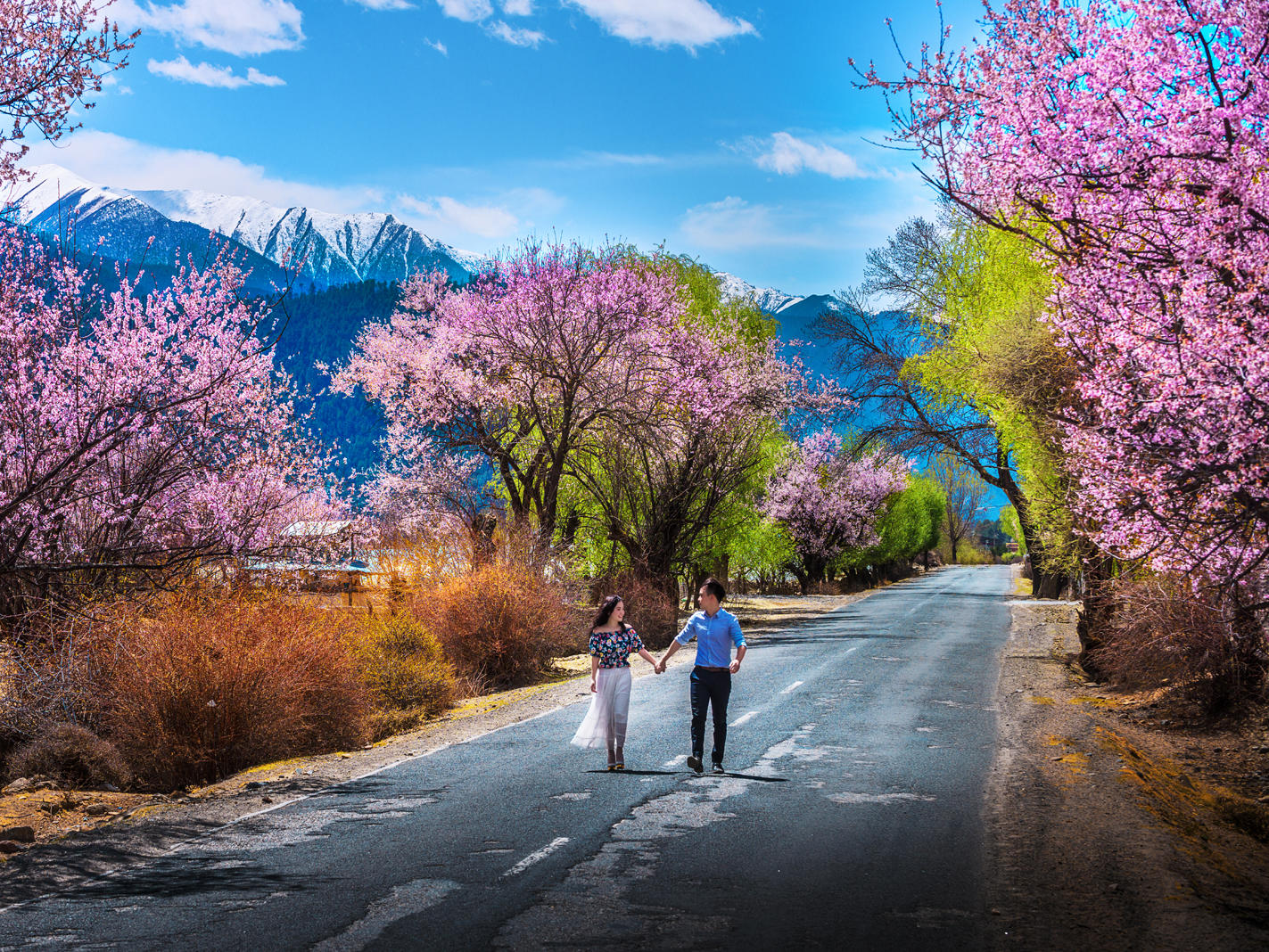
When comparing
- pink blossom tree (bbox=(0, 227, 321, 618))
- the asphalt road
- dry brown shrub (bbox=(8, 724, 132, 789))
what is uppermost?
pink blossom tree (bbox=(0, 227, 321, 618))

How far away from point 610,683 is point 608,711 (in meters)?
0.30

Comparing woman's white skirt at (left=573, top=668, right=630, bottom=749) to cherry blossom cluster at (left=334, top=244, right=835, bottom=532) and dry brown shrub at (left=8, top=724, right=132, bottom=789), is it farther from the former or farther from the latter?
cherry blossom cluster at (left=334, top=244, right=835, bottom=532)

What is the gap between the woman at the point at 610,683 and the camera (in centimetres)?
1020

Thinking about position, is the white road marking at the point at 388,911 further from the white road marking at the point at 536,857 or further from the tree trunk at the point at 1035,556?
the tree trunk at the point at 1035,556

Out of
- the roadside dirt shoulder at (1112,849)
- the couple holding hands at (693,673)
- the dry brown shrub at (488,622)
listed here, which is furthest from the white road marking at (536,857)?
the dry brown shrub at (488,622)

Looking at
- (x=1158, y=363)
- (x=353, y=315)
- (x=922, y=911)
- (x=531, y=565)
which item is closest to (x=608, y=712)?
(x=922, y=911)

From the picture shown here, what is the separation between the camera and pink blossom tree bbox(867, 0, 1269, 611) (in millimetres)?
7285

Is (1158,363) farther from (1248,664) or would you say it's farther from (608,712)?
(1248,664)

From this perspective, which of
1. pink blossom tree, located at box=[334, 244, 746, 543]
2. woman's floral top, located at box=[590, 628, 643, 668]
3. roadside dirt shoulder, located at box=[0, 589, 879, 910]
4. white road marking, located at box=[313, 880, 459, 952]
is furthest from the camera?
pink blossom tree, located at box=[334, 244, 746, 543]

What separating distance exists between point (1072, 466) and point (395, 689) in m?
10.0

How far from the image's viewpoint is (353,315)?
196125mm

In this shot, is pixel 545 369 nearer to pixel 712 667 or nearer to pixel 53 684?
pixel 53 684

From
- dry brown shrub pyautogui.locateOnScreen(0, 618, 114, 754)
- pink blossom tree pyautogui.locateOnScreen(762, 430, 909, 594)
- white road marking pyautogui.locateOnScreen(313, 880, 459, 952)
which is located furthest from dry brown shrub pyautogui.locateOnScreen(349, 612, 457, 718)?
pink blossom tree pyautogui.locateOnScreen(762, 430, 909, 594)

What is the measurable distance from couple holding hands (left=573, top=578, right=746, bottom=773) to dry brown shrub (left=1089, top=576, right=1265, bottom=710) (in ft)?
20.9
